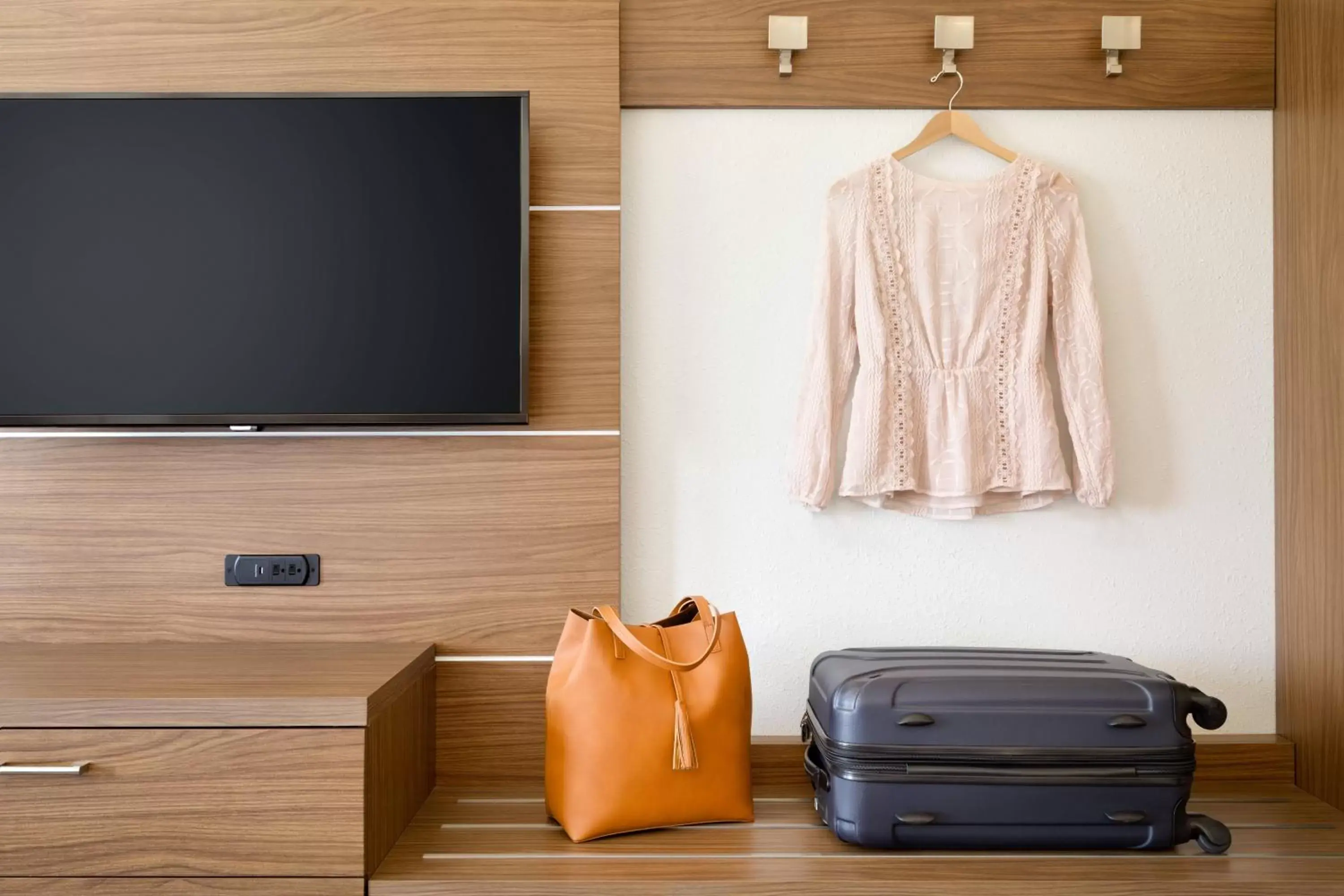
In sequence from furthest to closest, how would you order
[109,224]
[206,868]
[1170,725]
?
[109,224] < [1170,725] < [206,868]

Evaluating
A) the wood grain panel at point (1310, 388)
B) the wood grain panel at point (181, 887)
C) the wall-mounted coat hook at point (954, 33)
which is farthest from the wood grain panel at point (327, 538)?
the wood grain panel at point (1310, 388)

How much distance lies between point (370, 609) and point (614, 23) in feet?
3.73

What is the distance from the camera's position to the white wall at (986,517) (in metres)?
1.88

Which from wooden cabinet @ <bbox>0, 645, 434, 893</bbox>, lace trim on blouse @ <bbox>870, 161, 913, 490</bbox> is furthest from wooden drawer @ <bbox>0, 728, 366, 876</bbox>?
lace trim on blouse @ <bbox>870, 161, 913, 490</bbox>

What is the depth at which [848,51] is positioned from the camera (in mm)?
1855

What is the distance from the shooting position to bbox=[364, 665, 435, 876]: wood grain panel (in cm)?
138

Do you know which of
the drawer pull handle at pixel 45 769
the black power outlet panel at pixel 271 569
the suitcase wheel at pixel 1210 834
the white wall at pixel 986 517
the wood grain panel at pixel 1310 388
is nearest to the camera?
the drawer pull handle at pixel 45 769

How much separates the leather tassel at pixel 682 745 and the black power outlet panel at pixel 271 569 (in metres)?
0.73

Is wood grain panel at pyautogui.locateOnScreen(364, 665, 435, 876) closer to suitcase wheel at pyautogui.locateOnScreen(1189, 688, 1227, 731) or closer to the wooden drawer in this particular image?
the wooden drawer

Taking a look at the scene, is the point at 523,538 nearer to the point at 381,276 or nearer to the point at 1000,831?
the point at 381,276

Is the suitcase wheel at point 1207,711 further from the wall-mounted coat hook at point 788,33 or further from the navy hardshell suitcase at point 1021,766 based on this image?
the wall-mounted coat hook at point 788,33

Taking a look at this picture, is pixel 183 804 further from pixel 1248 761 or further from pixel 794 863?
pixel 1248 761

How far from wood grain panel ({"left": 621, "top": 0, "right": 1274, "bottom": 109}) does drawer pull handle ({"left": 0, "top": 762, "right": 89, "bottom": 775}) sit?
4.53 feet

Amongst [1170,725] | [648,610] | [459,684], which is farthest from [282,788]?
[1170,725]
